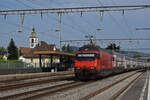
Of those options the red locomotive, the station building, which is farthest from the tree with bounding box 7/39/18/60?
the red locomotive

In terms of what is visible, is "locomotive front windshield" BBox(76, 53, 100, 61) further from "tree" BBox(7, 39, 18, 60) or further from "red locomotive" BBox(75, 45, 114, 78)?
"tree" BBox(7, 39, 18, 60)

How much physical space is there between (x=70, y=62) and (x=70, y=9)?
29468 mm

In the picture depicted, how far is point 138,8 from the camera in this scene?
27.6 m

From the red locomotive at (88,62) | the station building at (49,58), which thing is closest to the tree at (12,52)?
the station building at (49,58)

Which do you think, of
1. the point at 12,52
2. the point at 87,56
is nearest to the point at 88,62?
the point at 87,56

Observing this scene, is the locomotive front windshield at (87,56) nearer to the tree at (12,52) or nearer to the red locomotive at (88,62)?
the red locomotive at (88,62)

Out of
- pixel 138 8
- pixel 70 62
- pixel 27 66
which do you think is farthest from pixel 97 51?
pixel 70 62

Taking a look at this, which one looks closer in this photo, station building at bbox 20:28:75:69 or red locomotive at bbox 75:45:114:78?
red locomotive at bbox 75:45:114:78

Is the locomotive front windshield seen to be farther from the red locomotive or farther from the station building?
the station building

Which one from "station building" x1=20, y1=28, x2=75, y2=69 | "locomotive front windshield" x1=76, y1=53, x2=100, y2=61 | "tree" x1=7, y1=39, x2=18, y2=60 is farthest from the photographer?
"tree" x1=7, y1=39, x2=18, y2=60

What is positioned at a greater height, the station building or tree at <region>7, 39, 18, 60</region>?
tree at <region>7, 39, 18, 60</region>

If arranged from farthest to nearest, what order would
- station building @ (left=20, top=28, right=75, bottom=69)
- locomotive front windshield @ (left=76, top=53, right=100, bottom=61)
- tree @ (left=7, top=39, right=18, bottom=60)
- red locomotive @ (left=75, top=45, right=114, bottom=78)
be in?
tree @ (left=7, top=39, right=18, bottom=60)
station building @ (left=20, top=28, right=75, bottom=69)
locomotive front windshield @ (left=76, top=53, right=100, bottom=61)
red locomotive @ (left=75, top=45, right=114, bottom=78)

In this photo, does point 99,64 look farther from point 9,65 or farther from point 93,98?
point 9,65

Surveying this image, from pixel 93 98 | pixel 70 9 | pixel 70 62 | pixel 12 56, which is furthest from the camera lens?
pixel 12 56
